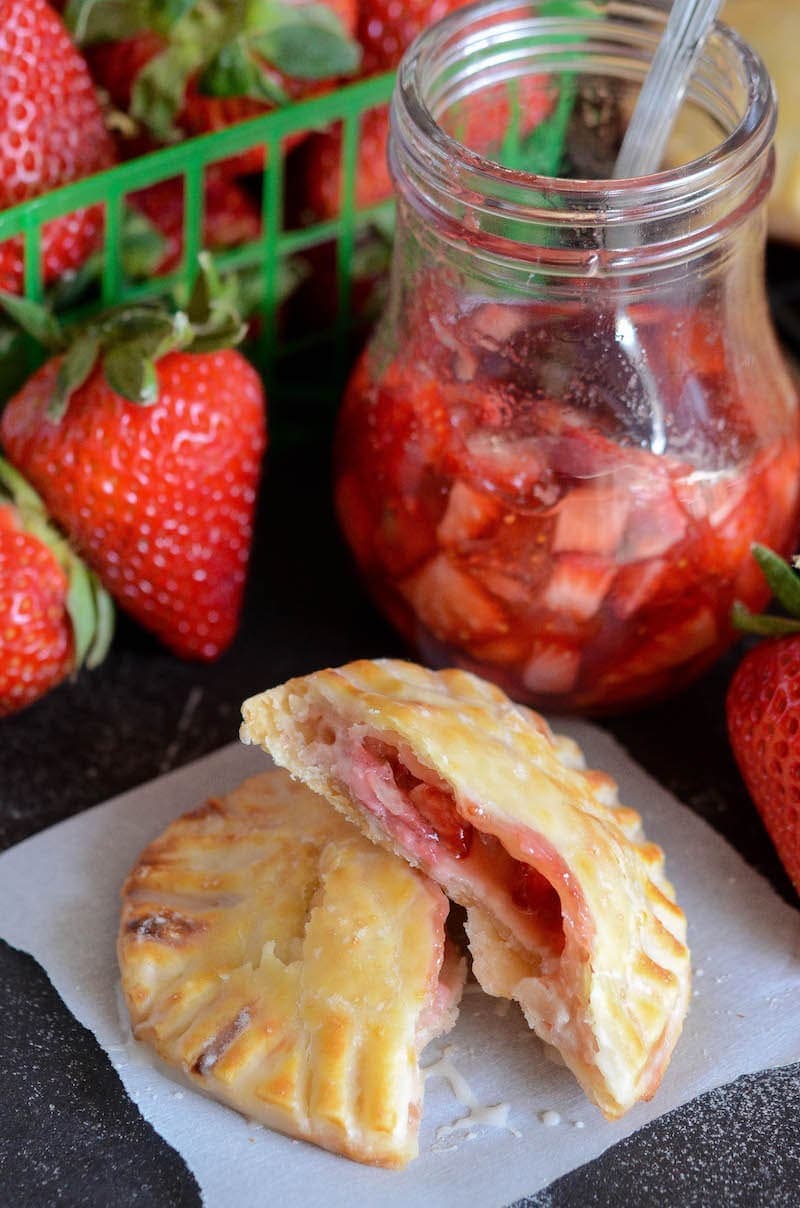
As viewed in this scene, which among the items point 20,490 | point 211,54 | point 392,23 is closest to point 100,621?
point 20,490

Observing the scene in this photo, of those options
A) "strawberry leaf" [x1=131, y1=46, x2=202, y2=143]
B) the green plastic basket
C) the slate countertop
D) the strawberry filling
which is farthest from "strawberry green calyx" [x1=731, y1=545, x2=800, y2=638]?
"strawberry leaf" [x1=131, y1=46, x2=202, y2=143]

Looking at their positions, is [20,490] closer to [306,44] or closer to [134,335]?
[134,335]

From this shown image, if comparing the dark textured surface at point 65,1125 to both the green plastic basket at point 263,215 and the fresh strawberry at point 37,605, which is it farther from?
the green plastic basket at point 263,215

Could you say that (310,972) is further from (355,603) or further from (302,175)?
(302,175)

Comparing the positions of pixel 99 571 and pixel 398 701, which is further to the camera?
pixel 99 571

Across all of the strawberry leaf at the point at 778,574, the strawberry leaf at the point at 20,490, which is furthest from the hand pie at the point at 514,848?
the strawberry leaf at the point at 20,490

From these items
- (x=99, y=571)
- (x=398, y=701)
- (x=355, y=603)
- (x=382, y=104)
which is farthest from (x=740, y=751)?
(x=382, y=104)
